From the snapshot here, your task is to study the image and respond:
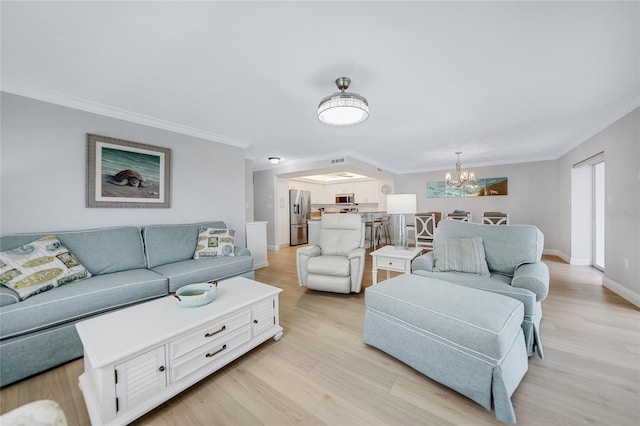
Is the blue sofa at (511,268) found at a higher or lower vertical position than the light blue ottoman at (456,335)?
higher

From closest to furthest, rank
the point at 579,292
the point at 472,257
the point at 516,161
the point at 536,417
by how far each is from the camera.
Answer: the point at 536,417, the point at 472,257, the point at 579,292, the point at 516,161

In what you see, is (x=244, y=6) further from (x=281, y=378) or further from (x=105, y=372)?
(x=281, y=378)

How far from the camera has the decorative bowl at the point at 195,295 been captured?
169cm

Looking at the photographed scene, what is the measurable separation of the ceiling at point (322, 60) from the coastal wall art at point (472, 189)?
2.71 meters

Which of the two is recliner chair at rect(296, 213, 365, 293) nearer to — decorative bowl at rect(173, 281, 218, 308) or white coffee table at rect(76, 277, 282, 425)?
white coffee table at rect(76, 277, 282, 425)

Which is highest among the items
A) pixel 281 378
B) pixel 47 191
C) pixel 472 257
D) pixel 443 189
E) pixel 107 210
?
pixel 443 189

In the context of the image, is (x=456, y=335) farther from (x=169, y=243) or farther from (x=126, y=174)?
(x=126, y=174)

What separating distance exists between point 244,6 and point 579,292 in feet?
15.3

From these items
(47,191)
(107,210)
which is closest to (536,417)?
(107,210)

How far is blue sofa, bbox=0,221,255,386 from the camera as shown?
1585 millimetres

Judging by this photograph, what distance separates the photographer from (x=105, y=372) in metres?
1.17

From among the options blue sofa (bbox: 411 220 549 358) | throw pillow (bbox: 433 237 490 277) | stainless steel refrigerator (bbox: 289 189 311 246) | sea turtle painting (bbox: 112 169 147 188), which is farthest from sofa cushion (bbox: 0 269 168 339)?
stainless steel refrigerator (bbox: 289 189 311 246)

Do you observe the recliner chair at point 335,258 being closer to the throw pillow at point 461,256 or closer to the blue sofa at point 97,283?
the blue sofa at point 97,283

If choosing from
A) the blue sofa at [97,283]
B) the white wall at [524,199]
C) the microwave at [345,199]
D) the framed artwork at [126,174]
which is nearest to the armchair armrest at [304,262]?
the blue sofa at [97,283]
